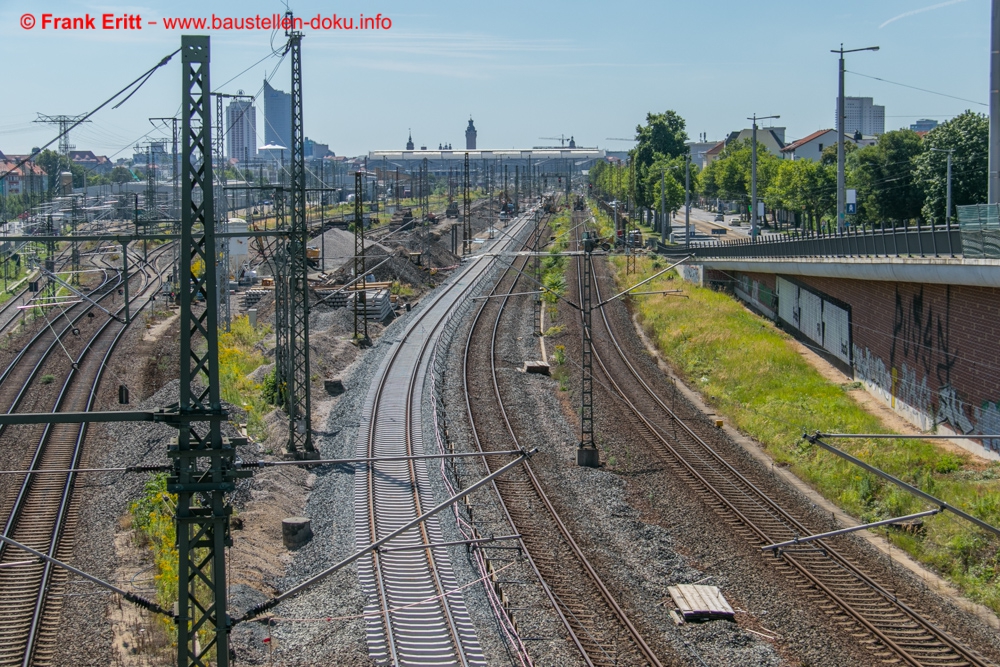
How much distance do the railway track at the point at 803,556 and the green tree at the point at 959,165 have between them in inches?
782

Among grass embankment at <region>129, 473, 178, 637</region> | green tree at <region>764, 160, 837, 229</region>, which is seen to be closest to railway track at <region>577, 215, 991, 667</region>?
grass embankment at <region>129, 473, 178, 637</region>

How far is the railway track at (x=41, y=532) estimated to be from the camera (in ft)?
42.4

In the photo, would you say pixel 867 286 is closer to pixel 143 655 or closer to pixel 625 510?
pixel 625 510

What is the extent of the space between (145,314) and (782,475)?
29459mm

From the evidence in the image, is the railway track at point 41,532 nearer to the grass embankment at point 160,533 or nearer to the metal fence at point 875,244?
the grass embankment at point 160,533

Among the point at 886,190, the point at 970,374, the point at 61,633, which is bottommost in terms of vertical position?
the point at 61,633

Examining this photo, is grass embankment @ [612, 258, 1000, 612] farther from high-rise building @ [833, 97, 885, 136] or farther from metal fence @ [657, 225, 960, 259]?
high-rise building @ [833, 97, 885, 136]

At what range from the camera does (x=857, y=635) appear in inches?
504

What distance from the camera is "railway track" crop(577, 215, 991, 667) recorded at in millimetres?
12492

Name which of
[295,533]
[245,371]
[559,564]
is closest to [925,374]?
[559,564]

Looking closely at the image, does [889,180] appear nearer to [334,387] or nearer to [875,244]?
[875,244]

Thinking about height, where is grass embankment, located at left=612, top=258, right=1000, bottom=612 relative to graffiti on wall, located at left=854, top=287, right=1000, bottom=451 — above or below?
below

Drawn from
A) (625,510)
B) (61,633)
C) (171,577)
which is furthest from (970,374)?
(61,633)

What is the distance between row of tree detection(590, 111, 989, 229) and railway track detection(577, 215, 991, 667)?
8568 millimetres
